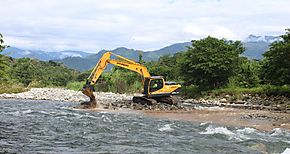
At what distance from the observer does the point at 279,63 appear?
95.7 feet

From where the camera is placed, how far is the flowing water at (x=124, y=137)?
11.4m

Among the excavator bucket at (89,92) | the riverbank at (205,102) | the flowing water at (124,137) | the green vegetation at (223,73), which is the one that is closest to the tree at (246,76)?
the green vegetation at (223,73)

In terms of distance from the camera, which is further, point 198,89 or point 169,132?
point 198,89

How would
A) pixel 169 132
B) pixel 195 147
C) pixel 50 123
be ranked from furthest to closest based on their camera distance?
pixel 50 123, pixel 169 132, pixel 195 147

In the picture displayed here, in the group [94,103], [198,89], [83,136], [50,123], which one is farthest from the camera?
[198,89]

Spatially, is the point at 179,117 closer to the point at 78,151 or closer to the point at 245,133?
the point at 245,133

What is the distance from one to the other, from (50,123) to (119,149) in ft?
21.6

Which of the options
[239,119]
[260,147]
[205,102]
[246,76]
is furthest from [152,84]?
[246,76]

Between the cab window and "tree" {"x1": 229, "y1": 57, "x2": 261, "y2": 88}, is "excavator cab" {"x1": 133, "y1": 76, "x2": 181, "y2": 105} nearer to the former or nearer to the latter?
the cab window

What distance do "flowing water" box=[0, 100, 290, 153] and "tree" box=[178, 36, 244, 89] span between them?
58.3ft

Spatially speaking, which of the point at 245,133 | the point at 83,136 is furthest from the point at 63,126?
the point at 245,133

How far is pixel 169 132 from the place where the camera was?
49.3ft

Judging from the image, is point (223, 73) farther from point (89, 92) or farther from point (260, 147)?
point (260, 147)

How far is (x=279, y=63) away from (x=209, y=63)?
23.8 feet
